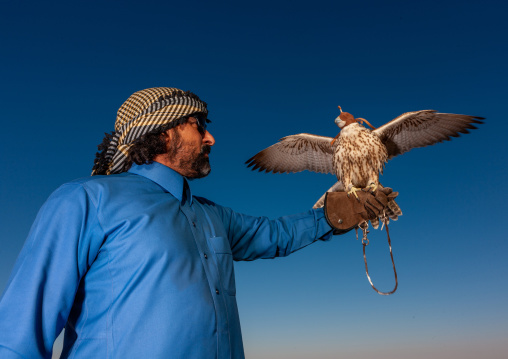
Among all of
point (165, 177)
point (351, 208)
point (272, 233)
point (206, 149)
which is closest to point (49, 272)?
point (165, 177)

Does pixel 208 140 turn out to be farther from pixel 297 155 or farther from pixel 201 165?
pixel 297 155

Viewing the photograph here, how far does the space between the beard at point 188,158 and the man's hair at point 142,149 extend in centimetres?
3

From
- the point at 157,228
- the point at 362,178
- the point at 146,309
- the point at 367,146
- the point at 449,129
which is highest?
the point at 449,129

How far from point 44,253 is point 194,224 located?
1.79 ft

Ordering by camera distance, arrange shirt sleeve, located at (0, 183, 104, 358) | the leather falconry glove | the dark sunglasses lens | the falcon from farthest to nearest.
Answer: the falcon < the leather falconry glove < the dark sunglasses lens < shirt sleeve, located at (0, 183, 104, 358)

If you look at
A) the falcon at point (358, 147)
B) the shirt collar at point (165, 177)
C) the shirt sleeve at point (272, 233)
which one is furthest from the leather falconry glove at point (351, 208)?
the shirt collar at point (165, 177)

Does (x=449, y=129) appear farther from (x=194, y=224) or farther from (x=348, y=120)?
(x=194, y=224)

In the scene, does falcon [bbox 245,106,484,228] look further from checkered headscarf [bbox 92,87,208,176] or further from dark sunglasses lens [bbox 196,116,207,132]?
checkered headscarf [bbox 92,87,208,176]

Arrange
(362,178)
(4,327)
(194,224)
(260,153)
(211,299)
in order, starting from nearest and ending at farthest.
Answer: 1. (4,327)
2. (211,299)
3. (194,224)
4. (362,178)
5. (260,153)

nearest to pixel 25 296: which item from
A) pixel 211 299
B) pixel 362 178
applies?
pixel 211 299

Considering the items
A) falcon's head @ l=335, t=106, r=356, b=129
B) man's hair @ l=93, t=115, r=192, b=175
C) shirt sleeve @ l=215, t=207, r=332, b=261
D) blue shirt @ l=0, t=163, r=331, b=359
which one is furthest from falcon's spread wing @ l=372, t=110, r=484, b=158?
blue shirt @ l=0, t=163, r=331, b=359

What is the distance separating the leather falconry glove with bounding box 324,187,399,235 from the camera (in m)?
2.26

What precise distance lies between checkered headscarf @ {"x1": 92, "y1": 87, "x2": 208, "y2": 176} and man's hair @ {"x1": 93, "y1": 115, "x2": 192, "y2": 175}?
15 mm

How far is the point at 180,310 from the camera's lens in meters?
1.35
